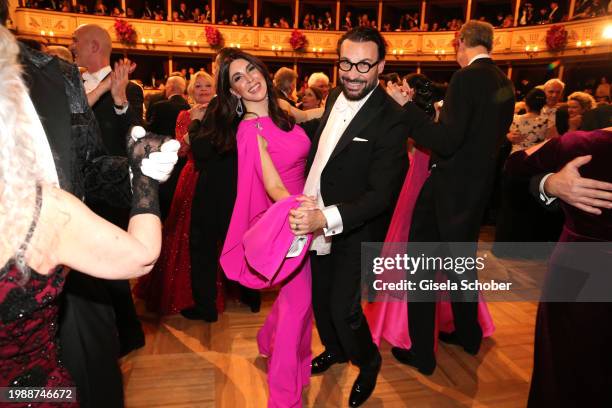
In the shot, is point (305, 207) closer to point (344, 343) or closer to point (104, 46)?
point (344, 343)

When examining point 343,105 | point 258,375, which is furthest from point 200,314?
point 343,105

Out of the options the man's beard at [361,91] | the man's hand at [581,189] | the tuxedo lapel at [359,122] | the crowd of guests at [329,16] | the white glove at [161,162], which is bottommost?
the man's hand at [581,189]

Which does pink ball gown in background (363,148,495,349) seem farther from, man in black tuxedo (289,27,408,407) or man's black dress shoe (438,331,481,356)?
man in black tuxedo (289,27,408,407)

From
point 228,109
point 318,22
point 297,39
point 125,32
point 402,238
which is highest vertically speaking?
point 318,22

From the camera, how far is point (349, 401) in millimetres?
2129

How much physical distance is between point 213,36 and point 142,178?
1286 cm

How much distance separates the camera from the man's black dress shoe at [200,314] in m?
3.00

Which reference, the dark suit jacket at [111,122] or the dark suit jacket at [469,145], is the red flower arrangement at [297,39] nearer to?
the dark suit jacket at [469,145]

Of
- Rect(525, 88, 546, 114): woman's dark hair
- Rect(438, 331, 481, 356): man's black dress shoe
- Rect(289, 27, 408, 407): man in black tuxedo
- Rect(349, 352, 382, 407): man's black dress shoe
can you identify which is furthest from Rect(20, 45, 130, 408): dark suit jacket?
Rect(525, 88, 546, 114): woman's dark hair

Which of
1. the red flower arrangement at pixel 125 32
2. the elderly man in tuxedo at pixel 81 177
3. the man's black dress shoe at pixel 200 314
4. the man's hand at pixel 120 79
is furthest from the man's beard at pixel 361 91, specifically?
the red flower arrangement at pixel 125 32

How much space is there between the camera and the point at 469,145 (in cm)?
243

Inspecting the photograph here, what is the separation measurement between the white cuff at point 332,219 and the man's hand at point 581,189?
0.80m

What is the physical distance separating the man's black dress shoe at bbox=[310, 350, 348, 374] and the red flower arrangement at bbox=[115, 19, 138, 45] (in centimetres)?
1239

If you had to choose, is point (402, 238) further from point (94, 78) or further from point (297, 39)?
point (297, 39)
